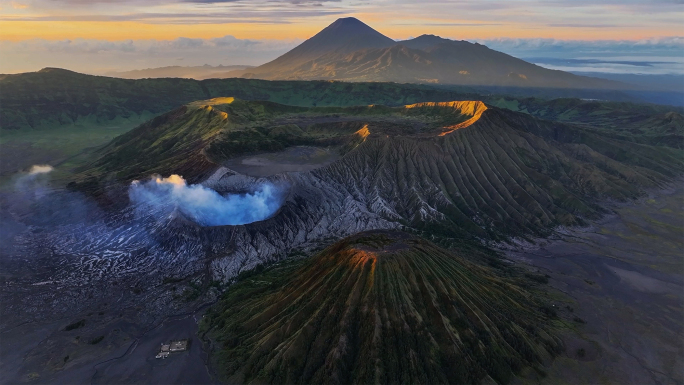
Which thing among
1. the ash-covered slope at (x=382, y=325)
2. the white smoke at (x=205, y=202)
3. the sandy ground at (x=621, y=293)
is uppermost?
the white smoke at (x=205, y=202)

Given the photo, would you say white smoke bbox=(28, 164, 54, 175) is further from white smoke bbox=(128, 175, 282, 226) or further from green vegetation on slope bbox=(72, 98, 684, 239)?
white smoke bbox=(128, 175, 282, 226)

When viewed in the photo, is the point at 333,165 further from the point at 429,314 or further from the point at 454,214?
the point at 429,314

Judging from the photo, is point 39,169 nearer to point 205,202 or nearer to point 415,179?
point 205,202

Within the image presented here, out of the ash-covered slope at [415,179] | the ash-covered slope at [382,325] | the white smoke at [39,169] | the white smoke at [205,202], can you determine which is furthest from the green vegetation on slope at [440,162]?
the ash-covered slope at [382,325]

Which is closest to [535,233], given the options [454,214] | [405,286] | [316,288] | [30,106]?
[454,214]

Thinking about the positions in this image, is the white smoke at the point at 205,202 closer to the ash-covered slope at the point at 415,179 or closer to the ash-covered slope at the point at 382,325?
the ash-covered slope at the point at 415,179

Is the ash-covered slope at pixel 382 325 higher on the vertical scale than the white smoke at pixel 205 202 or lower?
lower
